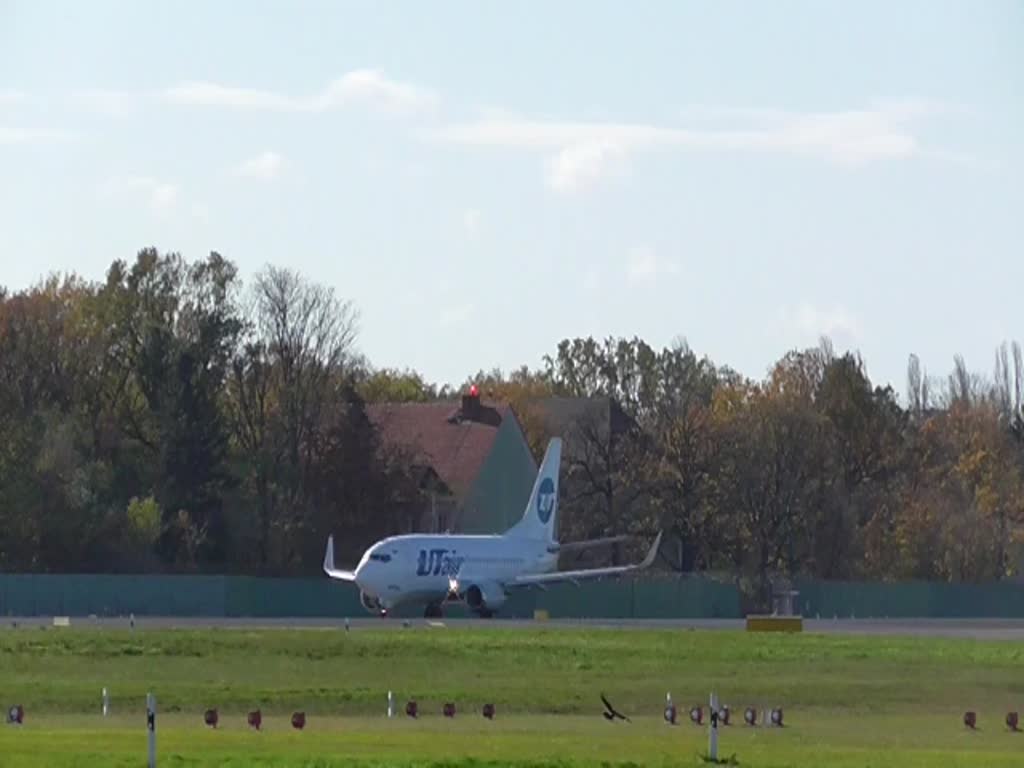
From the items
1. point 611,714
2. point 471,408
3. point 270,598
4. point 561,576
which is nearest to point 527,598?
point 561,576

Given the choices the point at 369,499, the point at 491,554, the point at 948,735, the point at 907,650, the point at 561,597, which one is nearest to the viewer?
the point at 948,735

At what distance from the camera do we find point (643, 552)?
110m

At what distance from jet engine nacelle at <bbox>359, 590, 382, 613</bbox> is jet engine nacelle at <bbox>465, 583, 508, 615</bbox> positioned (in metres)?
3.28

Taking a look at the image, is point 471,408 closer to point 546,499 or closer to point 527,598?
point 527,598

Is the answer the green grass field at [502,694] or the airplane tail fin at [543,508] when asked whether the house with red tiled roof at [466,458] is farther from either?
the green grass field at [502,694]

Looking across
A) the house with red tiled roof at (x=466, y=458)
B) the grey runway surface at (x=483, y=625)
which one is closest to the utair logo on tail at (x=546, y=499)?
the grey runway surface at (x=483, y=625)

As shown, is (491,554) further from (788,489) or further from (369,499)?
(788,489)

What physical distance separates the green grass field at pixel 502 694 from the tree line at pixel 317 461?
30.5 m

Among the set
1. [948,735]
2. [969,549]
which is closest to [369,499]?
[969,549]

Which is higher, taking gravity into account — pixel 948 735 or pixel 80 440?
pixel 80 440

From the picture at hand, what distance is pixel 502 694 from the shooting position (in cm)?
4516

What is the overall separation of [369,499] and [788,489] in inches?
904

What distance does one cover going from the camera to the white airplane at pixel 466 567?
80125 millimetres

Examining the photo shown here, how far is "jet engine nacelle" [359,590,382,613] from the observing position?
268 feet
